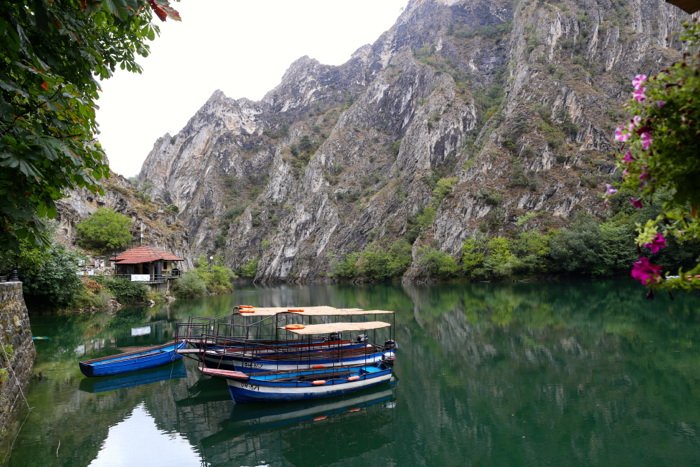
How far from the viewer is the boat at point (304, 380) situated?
16422 mm

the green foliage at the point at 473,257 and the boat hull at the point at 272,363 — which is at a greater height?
the green foliage at the point at 473,257

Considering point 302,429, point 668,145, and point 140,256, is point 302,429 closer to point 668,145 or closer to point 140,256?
point 668,145

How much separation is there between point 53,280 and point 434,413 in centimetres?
3516

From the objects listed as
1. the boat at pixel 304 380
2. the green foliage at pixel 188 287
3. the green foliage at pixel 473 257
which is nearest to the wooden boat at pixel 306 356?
the boat at pixel 304 380

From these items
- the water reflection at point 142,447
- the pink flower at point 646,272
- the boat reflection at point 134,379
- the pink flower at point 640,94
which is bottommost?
the water reflection at point 142,447

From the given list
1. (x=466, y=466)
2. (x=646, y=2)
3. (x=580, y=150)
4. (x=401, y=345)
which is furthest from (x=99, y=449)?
(x=646, y=2)

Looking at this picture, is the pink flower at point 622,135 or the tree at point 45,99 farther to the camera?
the tree at point 45,99

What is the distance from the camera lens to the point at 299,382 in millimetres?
16828

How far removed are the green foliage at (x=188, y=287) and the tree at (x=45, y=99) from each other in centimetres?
5711

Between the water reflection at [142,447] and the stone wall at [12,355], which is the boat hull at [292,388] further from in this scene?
the stone wall at [12,355]

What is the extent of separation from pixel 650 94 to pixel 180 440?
50.1 ft

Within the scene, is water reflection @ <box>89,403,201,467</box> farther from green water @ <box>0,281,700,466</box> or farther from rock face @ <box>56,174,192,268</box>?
rock face @ <box>56,174,192,268</box>

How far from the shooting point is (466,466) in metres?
11.7

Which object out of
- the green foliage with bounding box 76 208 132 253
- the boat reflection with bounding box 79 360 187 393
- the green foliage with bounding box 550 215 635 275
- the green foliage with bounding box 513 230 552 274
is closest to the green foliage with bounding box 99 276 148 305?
the green foliage with bounding box 76 208 132 253
